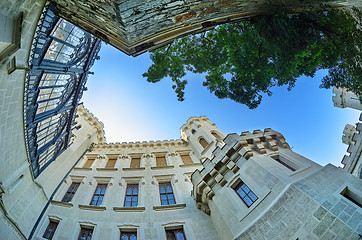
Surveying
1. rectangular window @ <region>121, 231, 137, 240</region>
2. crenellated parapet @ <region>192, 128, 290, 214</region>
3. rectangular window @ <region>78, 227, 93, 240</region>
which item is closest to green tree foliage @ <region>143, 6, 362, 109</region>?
crenellated parapet @ <region>192, 128, 290, 214</region>

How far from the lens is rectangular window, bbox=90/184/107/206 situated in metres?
14.0

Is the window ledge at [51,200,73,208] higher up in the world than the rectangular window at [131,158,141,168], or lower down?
lower down

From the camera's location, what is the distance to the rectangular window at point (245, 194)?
9.49m

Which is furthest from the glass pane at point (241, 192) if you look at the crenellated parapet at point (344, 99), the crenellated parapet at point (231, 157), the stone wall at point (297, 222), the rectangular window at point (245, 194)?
the crenellated parapet at point (344, 99)

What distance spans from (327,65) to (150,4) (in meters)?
8.32

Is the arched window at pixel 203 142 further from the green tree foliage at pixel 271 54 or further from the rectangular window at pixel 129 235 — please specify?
the rectangular window at pixel 129 235

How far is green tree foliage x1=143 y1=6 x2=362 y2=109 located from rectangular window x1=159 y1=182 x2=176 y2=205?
8422 millimetres

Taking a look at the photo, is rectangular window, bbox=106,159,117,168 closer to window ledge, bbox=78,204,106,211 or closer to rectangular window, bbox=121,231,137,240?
window ledge, bbox=78,204,106,211

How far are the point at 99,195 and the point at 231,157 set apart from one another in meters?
11.2

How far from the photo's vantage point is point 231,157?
11797 mm

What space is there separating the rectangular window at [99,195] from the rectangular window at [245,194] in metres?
10.6

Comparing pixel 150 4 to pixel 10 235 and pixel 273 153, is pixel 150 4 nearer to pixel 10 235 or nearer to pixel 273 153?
pixel 273 153

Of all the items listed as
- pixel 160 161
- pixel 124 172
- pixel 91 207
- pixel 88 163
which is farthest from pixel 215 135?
pixel 88 163

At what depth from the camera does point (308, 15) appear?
7.61 m
